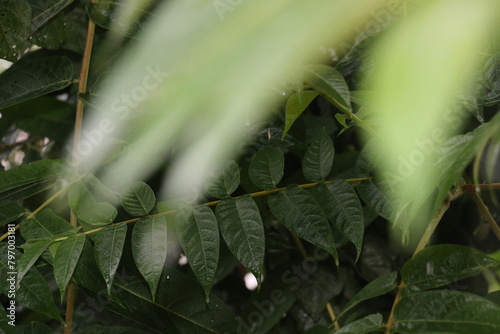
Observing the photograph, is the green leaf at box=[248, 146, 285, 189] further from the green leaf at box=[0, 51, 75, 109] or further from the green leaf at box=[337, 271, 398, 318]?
the green leaf at box=[0, 51, 75, 109]

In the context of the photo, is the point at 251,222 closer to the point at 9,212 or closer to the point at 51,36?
the point at 9,212

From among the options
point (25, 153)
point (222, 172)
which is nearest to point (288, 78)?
point (222, 172)

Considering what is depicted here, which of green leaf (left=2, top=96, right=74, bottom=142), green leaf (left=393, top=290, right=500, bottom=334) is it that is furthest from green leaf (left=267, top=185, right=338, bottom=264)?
green leaf (left=2, top=96, right=74, bottom=142)

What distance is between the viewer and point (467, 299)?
1.65 feet

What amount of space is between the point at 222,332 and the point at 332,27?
0.43 metres

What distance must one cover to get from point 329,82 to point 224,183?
0.23 m

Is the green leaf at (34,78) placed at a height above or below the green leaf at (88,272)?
above

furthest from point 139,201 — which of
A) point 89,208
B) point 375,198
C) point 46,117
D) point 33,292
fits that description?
point 46,117

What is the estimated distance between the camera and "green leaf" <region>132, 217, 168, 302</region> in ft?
2.02

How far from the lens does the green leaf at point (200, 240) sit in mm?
614

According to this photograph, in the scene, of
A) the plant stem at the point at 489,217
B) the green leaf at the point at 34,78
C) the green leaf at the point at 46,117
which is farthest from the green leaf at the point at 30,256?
the plant stem at the point at 489,217

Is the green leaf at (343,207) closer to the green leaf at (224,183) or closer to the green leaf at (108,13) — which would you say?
the green leaf at (224,183)

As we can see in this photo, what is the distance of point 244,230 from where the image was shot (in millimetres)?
634

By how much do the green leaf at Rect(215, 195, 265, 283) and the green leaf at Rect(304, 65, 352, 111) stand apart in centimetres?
20
